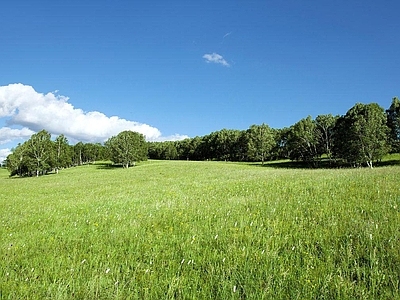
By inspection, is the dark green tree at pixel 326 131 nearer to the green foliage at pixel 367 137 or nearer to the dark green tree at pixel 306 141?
the dark green tree at pixel 306 141

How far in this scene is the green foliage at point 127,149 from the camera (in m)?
88.6

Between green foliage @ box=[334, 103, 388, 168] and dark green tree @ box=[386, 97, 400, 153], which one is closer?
green foliage @ box=[334, 103, 388, 168]

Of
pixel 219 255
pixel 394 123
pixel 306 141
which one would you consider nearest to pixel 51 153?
pixel 306 141

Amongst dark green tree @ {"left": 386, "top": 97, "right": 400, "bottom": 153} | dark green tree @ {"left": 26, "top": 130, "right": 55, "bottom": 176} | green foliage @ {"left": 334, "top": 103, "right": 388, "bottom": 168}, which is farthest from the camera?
dark green tree @ {"left": 26, "top": 130, "right": 55, "bottom": 176}

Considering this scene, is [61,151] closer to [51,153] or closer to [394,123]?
[51,153]

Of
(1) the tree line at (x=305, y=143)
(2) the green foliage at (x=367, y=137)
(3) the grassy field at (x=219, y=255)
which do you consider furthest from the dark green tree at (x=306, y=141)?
(3) the grassy field at (x=219, y=255)

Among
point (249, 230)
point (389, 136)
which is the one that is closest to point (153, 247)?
point (249, 230)

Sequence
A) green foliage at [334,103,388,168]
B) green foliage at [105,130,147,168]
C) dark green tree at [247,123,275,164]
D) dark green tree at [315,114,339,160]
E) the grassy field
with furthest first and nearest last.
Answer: green foliage at [105,130,147,168] < dark green tree at [247,123,275,164] < dark green tree at [315,114,339,160] < green foliage at [334,103,388,168] < the grassy field

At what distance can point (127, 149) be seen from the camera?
8925 cm

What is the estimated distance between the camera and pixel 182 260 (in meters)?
4.73

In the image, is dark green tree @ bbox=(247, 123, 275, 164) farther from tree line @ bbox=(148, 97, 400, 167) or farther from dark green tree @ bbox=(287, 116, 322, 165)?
dark green tree @ bbox=(287, 116, 322, 165)

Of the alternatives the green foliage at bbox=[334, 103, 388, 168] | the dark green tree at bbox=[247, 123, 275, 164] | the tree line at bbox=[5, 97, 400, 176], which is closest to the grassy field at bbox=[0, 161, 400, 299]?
the green foliage at bbox=[334, 103, 388, 168]

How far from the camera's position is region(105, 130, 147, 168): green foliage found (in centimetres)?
8856

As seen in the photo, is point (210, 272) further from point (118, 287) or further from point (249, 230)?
point (249, 230)
